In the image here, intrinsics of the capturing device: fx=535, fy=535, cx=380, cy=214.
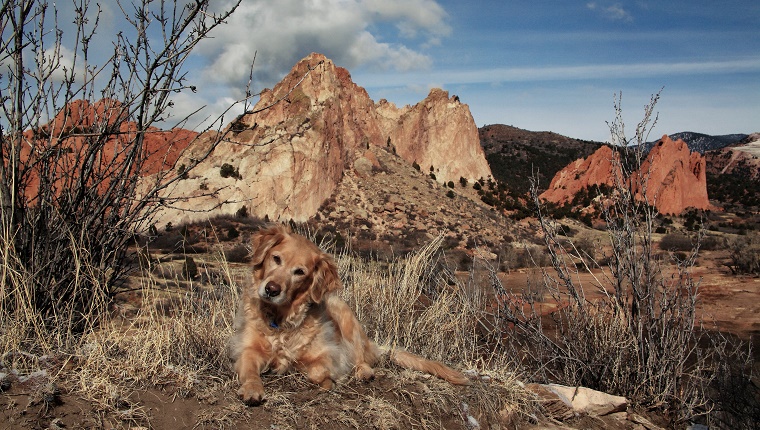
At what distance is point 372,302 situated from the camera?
20.9 feet

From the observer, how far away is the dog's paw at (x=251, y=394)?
122 inches

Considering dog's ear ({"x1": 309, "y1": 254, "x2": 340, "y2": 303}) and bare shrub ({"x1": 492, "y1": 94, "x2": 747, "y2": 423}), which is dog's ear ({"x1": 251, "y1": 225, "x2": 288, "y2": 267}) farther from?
bare shrub ({"x1": 492, "y1": 94, "x2": 747, "y2": 423})

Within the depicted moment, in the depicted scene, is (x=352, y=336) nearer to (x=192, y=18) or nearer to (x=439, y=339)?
(x=439, y=339)

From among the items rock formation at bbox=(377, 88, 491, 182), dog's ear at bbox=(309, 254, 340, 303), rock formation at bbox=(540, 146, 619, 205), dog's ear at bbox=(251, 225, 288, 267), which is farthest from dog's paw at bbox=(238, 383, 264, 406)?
rock formation at bbox=(540, 146, 619, 205)

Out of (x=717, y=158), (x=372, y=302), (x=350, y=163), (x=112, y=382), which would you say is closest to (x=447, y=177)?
(x=350, y=163)

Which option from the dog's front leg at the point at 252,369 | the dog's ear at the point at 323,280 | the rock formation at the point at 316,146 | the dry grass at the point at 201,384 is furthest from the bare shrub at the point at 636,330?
the rock formation at the point at 316,146

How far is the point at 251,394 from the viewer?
10.2 feet

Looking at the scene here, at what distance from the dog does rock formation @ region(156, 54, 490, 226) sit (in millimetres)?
13689

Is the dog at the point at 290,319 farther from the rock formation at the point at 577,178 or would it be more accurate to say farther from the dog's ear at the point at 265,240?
the rock formation at the point at 577,178

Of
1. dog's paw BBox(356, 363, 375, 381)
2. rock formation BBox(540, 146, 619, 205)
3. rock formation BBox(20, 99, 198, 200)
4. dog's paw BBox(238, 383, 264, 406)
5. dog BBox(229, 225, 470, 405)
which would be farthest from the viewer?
rock formation BBox(540, 146, 619, 205)

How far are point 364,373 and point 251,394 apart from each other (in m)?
0.97

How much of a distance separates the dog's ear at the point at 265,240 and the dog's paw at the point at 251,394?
33.0 inches

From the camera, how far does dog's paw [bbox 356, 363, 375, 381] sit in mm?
3824

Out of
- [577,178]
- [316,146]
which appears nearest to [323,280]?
[316,146]
